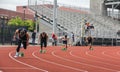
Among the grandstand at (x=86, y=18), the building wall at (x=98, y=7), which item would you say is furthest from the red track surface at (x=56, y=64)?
the building wall at (x=98, y=7)

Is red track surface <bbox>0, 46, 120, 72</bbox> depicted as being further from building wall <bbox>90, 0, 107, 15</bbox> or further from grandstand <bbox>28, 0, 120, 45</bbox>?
building wall <bbox>90, 0, 107, 15</bbox>

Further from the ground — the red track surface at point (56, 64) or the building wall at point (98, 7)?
the building wall at point (98, 7)

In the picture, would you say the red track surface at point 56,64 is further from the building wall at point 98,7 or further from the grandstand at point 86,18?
the building wall at point 98,7

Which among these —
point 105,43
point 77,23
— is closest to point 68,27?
point 77,23

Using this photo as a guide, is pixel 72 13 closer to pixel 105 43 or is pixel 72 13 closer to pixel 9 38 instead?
pixel 105 43

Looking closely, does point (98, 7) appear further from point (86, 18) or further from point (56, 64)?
point (56, 64)

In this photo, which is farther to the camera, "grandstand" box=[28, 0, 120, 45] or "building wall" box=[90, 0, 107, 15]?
"building wall" box=[90, 0, 107, 15]

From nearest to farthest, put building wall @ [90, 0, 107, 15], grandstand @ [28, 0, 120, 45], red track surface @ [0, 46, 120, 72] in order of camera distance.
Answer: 1. red track surface @ [0, 46, 120, 72]
2. grandstand @ [28, 0, 120, 45]
3. building wall @ [90, 0, 107, 15]

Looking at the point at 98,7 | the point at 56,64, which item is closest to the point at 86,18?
the point at 98,7

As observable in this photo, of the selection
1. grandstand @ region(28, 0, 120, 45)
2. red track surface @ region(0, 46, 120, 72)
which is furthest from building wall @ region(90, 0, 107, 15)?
red track surface @ region(0, 46, 120, 72)

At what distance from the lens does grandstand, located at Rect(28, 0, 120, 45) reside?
157 ft

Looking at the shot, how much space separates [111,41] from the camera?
1898 inches

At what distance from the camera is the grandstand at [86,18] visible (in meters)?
47.9

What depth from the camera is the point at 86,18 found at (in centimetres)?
5569
